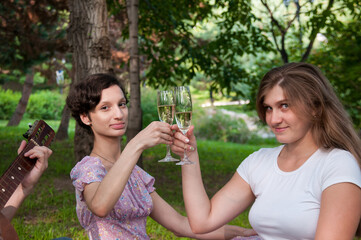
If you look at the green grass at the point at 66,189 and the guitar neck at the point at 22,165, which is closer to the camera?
the guitar neck at the point at 22,165

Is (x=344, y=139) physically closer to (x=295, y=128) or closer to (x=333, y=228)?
(x=295, y=128)

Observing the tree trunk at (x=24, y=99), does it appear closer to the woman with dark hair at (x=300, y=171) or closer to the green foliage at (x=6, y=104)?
the green foliage at (x=6, y=104)

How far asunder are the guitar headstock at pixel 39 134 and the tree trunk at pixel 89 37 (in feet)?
13.8

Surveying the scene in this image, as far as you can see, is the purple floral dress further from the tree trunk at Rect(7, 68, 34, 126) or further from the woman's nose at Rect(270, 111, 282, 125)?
the tree trunk at Rect(7, 68, 34, 126)

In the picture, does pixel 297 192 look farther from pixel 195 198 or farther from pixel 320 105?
pixel 195 198

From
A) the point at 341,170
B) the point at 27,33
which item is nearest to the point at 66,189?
the point at 341,170

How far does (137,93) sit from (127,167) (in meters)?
4.92

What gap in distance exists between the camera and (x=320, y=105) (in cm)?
242

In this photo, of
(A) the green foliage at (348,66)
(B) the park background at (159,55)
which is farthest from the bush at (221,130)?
(A) the green foliage at (348,66)

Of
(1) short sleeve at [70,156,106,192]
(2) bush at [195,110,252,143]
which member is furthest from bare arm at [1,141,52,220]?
(2) bush at [195,110,252,143]

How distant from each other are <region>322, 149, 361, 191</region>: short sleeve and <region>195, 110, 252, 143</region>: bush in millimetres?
17522

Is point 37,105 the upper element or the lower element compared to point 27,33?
lower

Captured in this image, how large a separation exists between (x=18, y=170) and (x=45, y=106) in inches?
1082

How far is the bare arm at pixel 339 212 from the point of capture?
6.89ft
